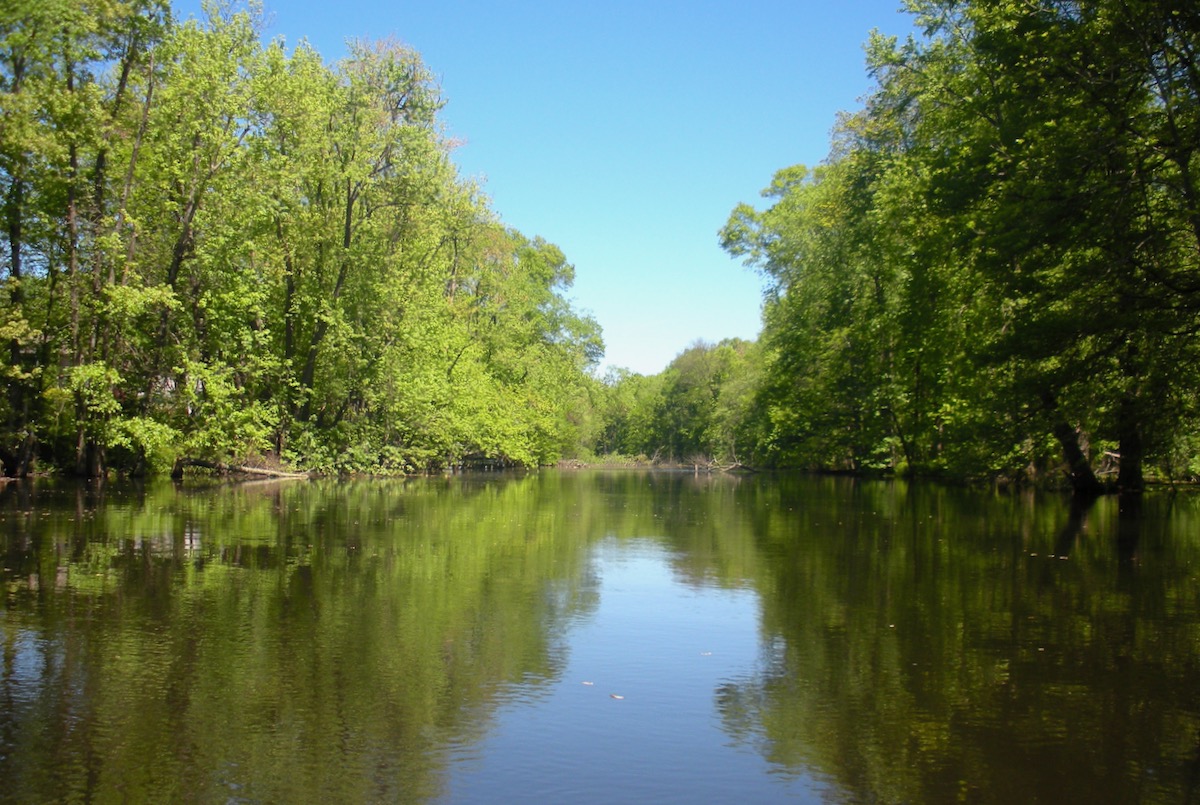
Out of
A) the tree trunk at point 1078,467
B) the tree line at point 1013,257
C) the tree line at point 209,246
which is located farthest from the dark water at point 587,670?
the tree line at point 209,246

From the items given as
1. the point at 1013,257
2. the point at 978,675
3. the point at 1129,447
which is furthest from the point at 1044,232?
the point at 1129,447

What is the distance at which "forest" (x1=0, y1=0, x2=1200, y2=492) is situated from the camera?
1623cm

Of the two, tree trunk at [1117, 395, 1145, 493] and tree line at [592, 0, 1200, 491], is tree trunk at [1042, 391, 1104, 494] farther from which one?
tree trunk at [1117, 395, 1145, 493]

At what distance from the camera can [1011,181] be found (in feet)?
58.1

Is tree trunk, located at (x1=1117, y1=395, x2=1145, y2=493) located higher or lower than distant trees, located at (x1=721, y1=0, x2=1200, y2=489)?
lower

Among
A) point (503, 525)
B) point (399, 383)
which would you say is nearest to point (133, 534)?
point (503, 525)

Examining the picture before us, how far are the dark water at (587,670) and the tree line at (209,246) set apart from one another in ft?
48.5

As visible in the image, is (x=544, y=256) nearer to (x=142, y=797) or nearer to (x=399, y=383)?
(x=399, y=383)

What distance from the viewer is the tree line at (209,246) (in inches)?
1064

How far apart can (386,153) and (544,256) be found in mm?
35056

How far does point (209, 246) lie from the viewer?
96.9 ft

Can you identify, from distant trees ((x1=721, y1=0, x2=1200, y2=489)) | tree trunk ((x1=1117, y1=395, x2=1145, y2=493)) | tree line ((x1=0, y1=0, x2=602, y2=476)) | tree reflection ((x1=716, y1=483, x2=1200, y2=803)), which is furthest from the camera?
tree line ((x1=0, y1=0, x2=602, y2=476))

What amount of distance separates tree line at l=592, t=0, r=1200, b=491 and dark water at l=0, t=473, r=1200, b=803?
13.7 ft

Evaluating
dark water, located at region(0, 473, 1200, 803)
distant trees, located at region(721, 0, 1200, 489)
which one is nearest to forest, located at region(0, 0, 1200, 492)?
distant trees, located at region(721, 0, 1200, 489)
